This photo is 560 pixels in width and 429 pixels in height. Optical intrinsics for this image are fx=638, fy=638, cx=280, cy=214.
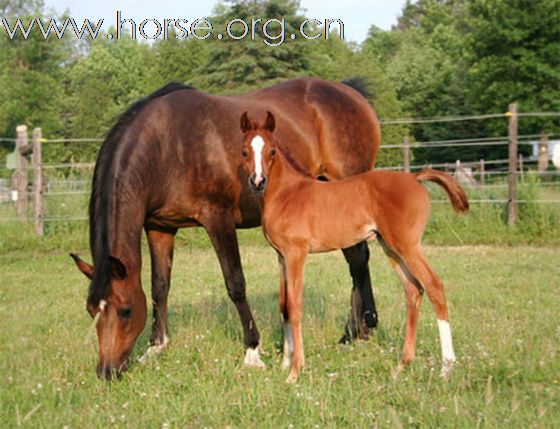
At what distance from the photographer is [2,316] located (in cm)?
646

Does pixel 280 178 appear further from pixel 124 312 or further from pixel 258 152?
pixel 124 312

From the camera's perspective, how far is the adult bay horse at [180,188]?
4.12 meters

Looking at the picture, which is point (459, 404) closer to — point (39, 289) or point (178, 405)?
point (178, 405)

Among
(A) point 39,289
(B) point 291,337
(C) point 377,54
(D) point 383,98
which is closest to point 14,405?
(B) point 291,337

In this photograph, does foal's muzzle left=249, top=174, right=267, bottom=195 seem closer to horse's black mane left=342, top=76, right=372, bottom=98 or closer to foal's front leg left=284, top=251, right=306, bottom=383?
foal's front leg left=284, top=251, right=306, bottom=383

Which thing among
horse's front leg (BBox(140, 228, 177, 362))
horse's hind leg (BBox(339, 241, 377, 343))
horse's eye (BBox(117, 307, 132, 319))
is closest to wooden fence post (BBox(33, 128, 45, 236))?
horse's front leg (BBox(140, 228, 177, 362))

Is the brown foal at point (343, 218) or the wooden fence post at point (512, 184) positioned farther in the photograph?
the wooden fence post at point (512, 184)

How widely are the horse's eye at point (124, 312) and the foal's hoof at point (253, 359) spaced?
0.95 meters

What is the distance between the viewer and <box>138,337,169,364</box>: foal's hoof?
15.0 ft

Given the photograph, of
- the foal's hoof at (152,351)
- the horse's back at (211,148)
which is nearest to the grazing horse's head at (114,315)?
the foal's hoof at (152,351)

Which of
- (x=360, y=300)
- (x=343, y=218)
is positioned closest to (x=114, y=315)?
(x=343, y=218)

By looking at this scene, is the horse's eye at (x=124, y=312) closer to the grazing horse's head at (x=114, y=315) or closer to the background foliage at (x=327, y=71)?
the grazing horse's head at (x=114, y=315)

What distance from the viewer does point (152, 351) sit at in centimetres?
477

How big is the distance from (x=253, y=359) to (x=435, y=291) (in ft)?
4.73
